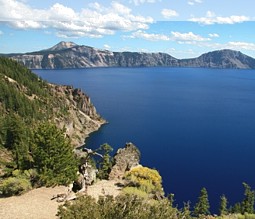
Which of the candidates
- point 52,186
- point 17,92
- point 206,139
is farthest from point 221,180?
point 17,92

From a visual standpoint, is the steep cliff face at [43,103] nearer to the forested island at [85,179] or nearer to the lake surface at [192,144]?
the lake surface at [192,144]

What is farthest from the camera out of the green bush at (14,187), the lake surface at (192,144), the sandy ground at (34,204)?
the lake surface at (192,144)

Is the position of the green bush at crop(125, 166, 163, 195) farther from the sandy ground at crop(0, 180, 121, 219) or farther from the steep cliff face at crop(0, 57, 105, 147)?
the steep cliff face at crop(0, 57, 105, 147)

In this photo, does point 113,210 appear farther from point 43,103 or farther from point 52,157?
point 43,103

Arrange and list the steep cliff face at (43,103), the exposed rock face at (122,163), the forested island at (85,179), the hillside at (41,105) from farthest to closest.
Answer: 1. the steep cliff face at (43,103)
2. the hillside at (41,105)
3. the exposed rock face at (122,163)
4. the forested island at (85,179)

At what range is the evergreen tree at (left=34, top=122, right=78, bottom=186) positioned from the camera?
1341 inches

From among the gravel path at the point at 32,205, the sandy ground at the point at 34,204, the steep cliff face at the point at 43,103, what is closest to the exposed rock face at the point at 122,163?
the sandy ground at the point at 34,204

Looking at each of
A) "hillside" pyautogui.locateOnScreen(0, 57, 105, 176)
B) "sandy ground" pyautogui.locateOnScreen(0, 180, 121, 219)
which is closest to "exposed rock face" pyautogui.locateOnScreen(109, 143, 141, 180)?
"sandy ground" pyautogui.locateOnScreen(0, 180, 121, 219)

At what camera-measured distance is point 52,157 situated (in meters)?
35.1

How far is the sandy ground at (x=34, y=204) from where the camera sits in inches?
1044

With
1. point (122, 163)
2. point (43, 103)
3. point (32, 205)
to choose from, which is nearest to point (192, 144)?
point (43, 103)

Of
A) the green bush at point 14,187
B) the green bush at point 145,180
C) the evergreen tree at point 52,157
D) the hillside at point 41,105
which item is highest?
the evergreen tree at point 52,157

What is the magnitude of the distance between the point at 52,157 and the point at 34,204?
7134 mm

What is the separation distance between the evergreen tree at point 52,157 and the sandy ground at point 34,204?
67.9 inches
